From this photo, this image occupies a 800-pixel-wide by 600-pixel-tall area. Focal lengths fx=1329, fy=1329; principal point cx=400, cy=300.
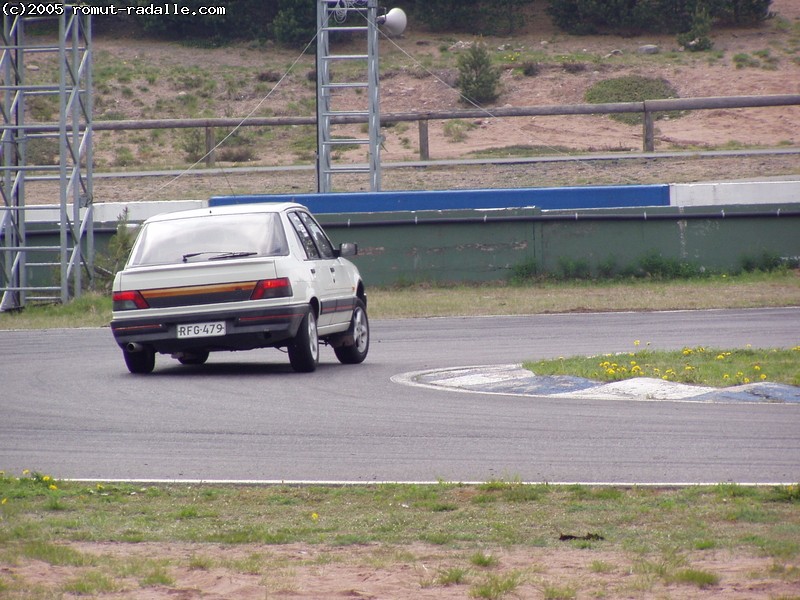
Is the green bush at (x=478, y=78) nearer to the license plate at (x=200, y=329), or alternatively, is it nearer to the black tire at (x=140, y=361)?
the black tire at (x=140, y=361)

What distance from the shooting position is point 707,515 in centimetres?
635

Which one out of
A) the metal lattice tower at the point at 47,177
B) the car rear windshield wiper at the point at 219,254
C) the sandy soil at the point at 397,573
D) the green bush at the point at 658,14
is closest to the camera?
the sandy soil at the point at 397,573

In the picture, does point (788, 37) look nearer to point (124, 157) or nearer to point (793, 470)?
point (124, 157)

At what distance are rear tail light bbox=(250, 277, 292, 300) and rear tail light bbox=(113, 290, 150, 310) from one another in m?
1.04

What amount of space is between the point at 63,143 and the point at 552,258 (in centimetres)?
822

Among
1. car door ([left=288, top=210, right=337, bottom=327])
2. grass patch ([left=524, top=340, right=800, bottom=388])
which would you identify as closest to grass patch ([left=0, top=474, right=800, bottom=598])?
grass patch ([left=524, top=340, right=800, bottom=388])

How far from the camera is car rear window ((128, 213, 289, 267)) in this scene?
12742 millimetres

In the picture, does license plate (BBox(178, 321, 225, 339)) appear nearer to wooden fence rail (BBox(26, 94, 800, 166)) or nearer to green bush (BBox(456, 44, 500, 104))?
wooden fence rail (BBox(26, 94, 800, 166))

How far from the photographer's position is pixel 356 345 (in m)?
13.9

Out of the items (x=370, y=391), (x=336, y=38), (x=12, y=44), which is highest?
(x=336, y=38)

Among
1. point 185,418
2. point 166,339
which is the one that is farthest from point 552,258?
point 185,418

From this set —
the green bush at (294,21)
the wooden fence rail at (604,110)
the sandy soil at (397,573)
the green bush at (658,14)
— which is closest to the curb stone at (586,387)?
the sandy soil at (397,573)

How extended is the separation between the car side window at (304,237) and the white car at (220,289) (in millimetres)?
79

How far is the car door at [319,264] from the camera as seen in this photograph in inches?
517
